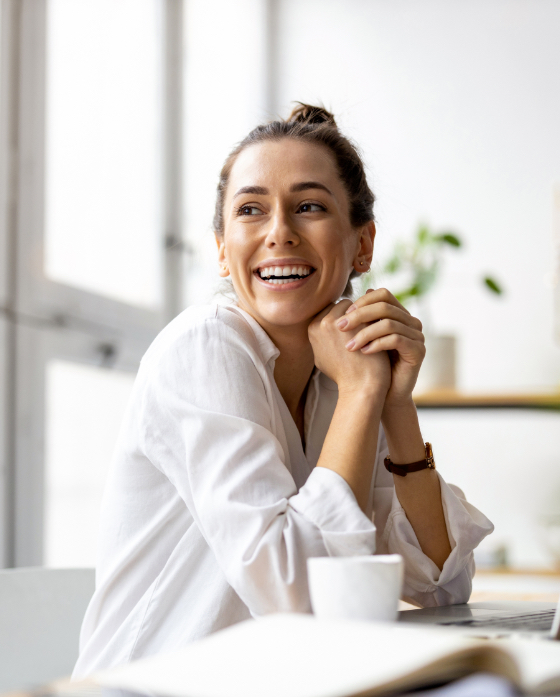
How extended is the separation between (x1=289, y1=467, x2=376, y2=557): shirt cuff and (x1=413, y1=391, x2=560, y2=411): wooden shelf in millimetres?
2022

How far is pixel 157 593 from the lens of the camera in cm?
98

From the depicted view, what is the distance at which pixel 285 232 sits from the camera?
3.76 ft

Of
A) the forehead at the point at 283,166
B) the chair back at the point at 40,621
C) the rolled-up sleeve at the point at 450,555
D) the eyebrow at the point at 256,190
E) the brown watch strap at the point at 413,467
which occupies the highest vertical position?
the forehead at the point at 283,166

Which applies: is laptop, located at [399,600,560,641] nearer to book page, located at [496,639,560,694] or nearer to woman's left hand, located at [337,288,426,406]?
book page, located at [496,639,560,694]

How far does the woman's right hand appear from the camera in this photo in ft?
3.36

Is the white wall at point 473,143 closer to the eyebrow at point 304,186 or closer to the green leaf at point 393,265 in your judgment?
the green leaf at point 393,265

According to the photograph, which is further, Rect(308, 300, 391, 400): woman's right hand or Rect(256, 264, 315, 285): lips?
Rect(256, 264, 315, 285): lips

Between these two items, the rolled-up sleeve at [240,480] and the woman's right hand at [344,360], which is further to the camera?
the woman's right hand at [344,360]

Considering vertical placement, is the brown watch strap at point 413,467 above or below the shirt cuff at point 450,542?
above

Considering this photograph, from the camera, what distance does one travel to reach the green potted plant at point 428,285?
290cm

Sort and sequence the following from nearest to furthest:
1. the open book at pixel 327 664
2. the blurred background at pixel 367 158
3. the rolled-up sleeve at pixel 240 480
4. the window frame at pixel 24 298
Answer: the open book at pixel 327 664, the rolled-up sleeve at pixel 240 480, the window frame at pixel 24 298, the blurred background at pixel 367 158

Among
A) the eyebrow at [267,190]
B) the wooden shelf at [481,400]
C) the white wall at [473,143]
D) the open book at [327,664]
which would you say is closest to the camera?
the open book at [327,664]

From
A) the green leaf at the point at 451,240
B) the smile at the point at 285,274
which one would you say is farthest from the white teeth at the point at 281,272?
the green leaf at the point at 451,240

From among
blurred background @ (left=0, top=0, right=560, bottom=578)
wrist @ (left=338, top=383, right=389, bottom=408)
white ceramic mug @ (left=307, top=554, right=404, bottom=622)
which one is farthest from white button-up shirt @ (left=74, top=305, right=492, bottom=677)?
blurred background @ (left=0, top=0, right=560, bottom=578)
